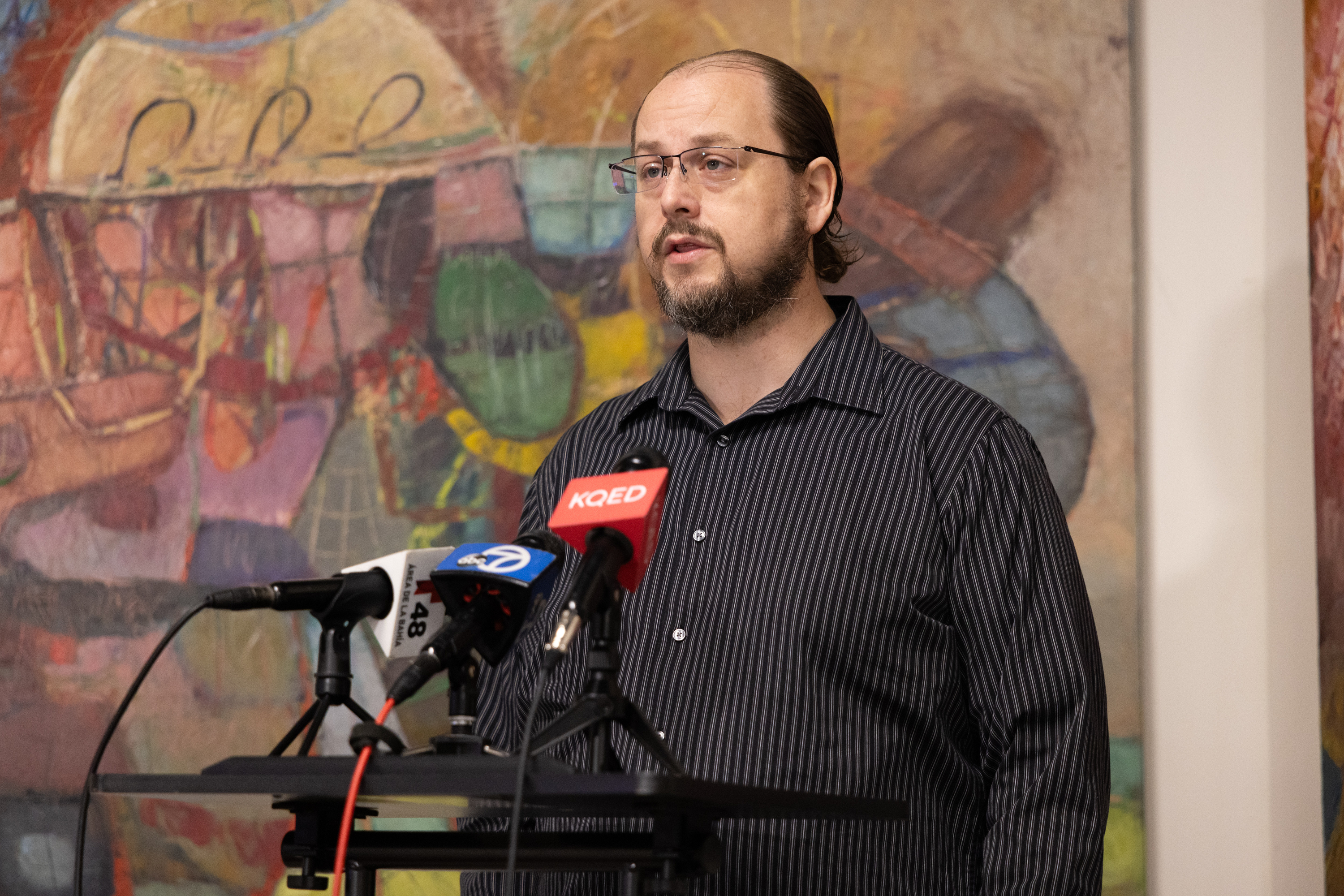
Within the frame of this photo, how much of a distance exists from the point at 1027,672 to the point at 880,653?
7.3 inches

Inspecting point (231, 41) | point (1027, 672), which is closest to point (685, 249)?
point (1027, 672)

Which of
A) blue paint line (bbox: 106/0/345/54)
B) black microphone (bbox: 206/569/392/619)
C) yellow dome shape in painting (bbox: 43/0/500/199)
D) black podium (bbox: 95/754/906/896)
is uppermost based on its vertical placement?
blue paint line (bbox: 106/0/345/54)

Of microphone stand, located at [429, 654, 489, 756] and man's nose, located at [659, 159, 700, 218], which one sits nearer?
microphone stand, located at [429, 654, 489, 756]

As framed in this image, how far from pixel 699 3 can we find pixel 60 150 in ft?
5.29

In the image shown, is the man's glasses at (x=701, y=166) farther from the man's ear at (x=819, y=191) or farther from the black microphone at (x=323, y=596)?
the black microphone at (x=323, y=596)

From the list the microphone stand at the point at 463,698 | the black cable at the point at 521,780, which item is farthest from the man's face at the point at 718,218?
the black cable at the point at 521,780

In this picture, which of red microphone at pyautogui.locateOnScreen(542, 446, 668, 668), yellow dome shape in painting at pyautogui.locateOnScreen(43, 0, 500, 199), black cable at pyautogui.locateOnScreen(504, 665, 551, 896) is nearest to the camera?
black cable at pyautogui.locateOnScreen(504, 665, 551, 896)

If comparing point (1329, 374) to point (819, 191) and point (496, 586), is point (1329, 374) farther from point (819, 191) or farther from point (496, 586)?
point (496, 586)

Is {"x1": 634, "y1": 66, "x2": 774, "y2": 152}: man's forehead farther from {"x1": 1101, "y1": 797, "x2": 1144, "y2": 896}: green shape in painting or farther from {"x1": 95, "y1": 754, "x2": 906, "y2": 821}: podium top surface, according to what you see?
{"x1": 1101, "y1": 797, "x2": 1144, "y2": 896}: green shape in painting

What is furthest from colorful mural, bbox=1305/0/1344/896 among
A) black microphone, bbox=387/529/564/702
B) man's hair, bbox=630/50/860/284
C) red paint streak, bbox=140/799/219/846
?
red paint streak, bbox=140/799/219/846

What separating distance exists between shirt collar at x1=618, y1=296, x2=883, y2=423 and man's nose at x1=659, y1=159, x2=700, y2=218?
25cm

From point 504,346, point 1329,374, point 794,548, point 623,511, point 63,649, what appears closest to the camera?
point 623,511

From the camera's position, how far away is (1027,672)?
1671mm

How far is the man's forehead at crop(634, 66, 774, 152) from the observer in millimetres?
1944
